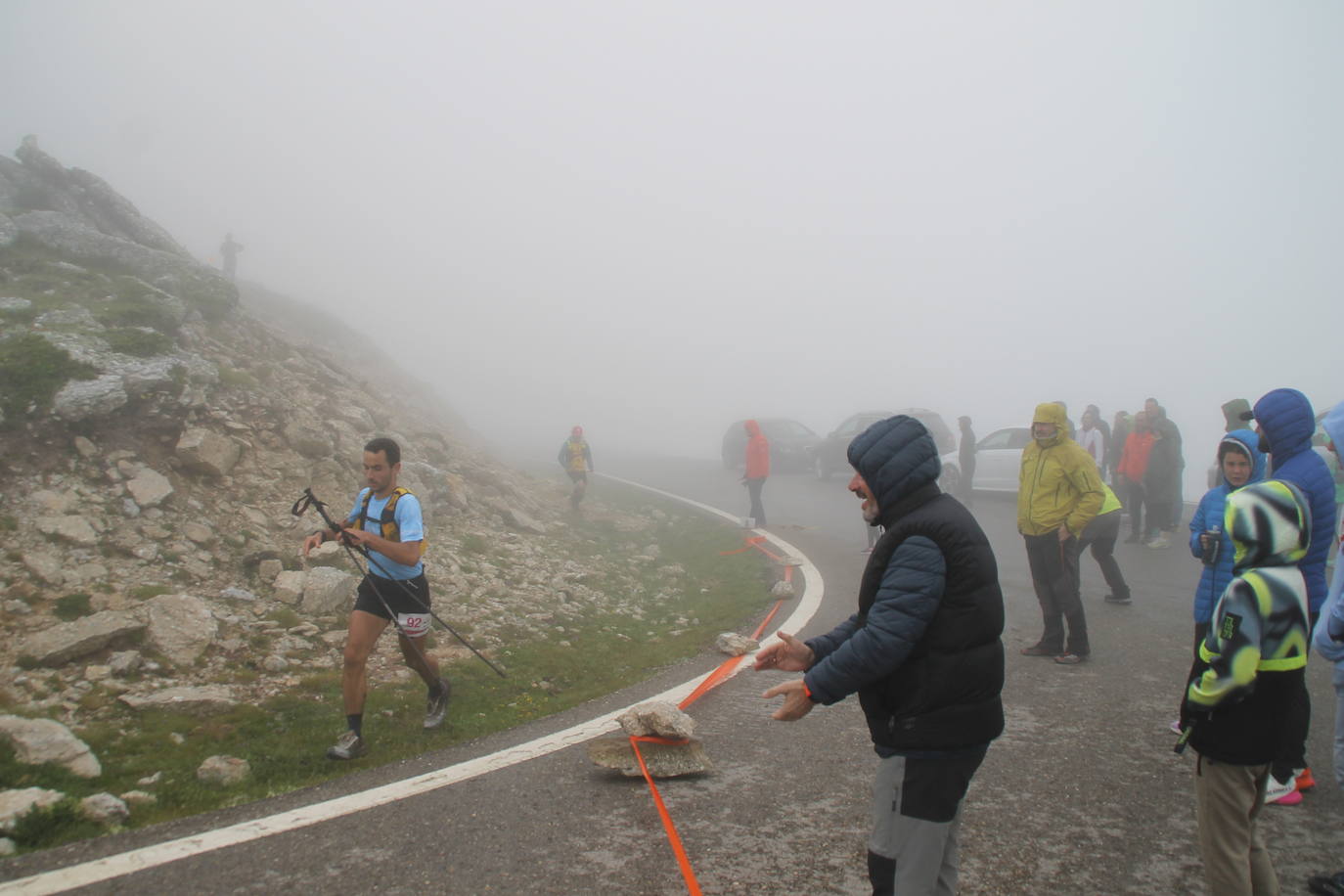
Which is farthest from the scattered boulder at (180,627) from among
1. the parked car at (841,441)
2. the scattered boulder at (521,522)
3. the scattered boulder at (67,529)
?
the parked car at (841,441)

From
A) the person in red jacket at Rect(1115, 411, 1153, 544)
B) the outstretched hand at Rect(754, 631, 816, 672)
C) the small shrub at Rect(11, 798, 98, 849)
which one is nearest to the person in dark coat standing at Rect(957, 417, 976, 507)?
the person in red jacket at Rect(1115, 411, 1153, 544)

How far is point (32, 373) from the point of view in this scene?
6.82 meters

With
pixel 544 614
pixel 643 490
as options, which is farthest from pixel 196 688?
pixel 643 490

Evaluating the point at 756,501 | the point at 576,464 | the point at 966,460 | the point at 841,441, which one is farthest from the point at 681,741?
the point at 841,441

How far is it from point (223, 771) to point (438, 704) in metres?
1.20

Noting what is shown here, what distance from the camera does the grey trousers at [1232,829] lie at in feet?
8.07

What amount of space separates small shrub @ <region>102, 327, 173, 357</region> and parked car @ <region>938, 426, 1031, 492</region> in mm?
12997

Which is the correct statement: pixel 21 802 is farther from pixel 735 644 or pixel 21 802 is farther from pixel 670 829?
pixel 735 644

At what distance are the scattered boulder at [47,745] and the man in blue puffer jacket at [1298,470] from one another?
5.45 metres

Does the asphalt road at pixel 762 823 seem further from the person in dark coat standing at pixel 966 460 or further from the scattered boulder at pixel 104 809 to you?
the person in dark coat standing at pixel 966 460

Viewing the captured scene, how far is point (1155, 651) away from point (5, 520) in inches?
349

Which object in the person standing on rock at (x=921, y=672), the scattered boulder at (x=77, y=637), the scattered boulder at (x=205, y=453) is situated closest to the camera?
the person standing on rock at (x=921, y=672)

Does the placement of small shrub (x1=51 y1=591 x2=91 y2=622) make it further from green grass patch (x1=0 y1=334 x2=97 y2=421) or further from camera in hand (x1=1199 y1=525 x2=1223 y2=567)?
camera in hand (x1=1199 y1=525 x2=1223 y2=567)

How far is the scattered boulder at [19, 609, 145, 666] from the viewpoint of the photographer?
15.7 feet
